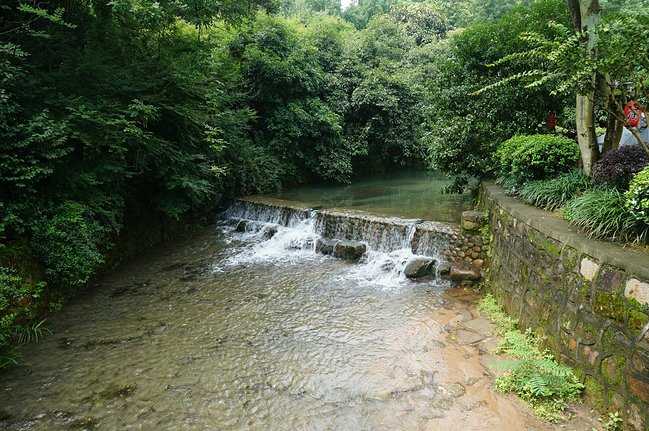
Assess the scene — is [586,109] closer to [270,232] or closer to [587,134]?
[587,134]

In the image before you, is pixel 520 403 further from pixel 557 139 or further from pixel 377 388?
pixel 557 139

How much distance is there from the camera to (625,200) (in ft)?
12.7

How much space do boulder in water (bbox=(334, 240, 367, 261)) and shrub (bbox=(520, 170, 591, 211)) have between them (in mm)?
3717

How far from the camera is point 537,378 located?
3.88 metres

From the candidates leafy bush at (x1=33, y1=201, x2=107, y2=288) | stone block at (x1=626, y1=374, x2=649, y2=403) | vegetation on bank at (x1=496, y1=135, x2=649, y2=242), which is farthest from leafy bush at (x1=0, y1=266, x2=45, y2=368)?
vegetation on bank at (x1=496, y1=135, x2=649, y2=242)

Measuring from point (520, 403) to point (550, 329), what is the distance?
96cm

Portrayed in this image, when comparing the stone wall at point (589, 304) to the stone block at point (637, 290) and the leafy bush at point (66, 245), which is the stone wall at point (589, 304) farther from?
the leafy bush at point (66, 245)

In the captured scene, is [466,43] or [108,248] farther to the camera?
[466,43]

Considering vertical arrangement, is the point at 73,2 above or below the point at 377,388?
above

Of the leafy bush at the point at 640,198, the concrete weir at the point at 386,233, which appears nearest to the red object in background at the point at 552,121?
the concrete weir at the point at 386,233

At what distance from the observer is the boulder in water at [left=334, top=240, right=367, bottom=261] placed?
8625mm

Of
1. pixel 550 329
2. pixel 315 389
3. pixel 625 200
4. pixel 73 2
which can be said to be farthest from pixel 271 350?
pixel 73 2

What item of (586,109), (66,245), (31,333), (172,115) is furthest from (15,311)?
(586,109)

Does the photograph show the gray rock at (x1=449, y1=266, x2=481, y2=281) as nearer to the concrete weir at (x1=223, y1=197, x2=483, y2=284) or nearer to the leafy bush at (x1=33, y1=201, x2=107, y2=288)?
the concrete weir at (x1=223, y1=197, x2=483, y2=284)
